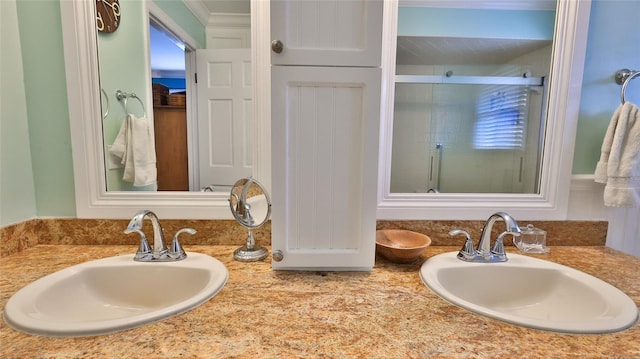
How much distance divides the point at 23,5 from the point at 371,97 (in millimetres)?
1203

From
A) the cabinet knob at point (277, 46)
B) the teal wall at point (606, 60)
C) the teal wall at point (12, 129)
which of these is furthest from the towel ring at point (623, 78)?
the teal wall at point (12, 129)

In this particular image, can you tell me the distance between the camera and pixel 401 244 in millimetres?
944

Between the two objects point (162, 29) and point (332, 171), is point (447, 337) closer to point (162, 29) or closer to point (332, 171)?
point (332, 171)

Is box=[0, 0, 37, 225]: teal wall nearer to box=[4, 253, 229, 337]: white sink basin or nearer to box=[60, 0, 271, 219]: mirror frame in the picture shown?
box=[60, 0, 271, 219]: mirror frame

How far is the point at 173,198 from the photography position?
1024 millimetres

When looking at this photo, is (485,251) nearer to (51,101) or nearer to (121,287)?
(121,287)

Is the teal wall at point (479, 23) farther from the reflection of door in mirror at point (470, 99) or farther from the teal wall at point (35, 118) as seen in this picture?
the teal wall at point (35, 118)

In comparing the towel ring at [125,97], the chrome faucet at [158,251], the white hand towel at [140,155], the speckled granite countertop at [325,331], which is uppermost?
the towel ring at [125,97]

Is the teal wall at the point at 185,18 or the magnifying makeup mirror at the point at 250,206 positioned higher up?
the teal wall at the point at 185,18

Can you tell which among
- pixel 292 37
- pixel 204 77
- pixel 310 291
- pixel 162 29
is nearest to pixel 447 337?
pixel 310 291

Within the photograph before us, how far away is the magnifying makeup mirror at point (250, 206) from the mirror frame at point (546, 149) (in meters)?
0.42

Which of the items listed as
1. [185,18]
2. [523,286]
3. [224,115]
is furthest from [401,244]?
[185,18]

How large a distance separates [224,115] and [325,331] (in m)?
0.79

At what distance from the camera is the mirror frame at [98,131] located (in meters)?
0.95
